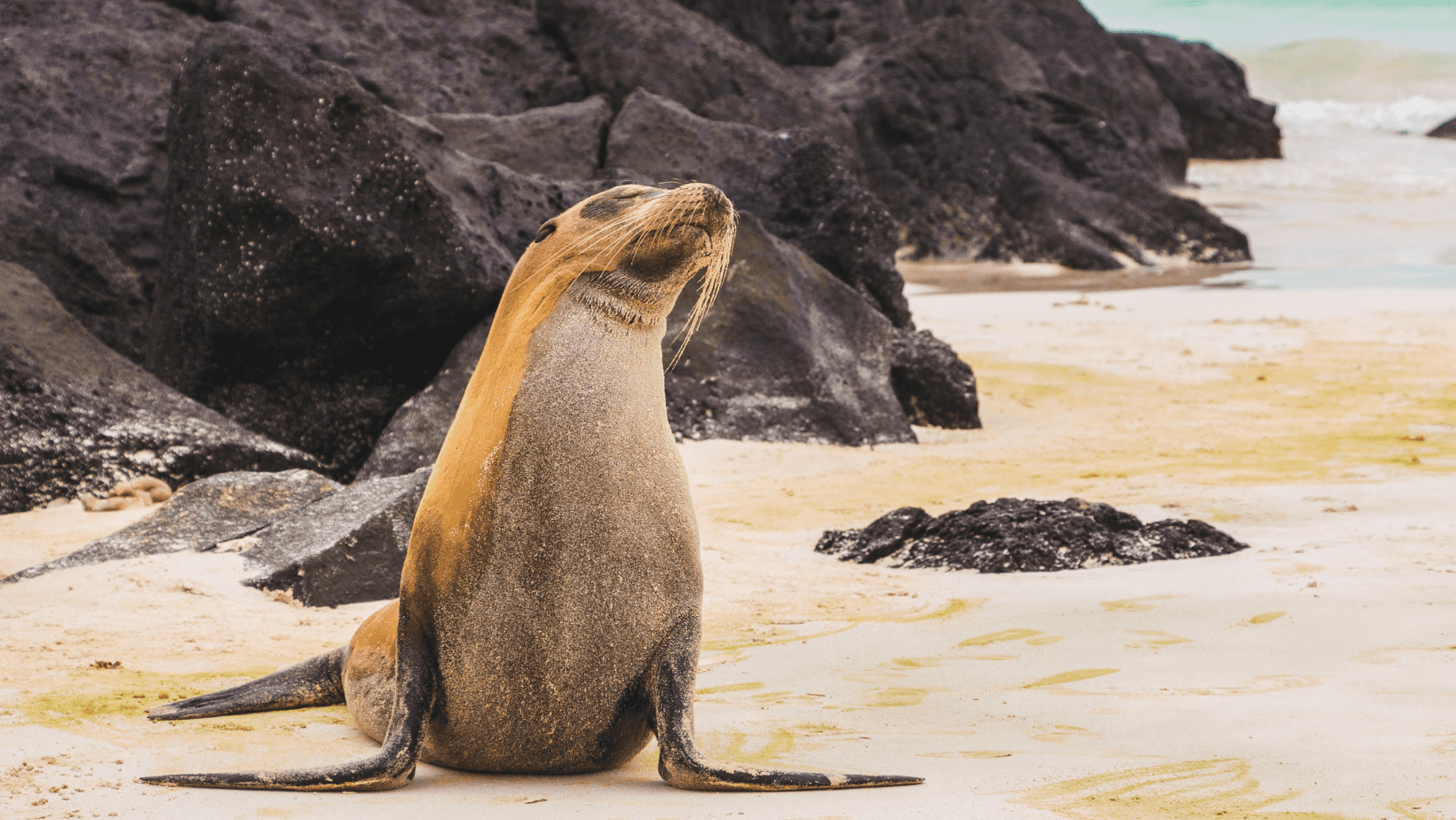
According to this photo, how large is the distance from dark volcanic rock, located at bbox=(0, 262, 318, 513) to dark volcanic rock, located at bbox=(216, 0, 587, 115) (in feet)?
20.2

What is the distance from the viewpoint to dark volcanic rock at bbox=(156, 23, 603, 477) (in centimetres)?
714

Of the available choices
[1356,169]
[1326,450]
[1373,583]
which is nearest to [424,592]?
[1373,583]

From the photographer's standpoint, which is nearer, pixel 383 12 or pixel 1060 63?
pixel 383 12

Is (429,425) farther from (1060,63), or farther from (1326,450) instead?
(1060,63)

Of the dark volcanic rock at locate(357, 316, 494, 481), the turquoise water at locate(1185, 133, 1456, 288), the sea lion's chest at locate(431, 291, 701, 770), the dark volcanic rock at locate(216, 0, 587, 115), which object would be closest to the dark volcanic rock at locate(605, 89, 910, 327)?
the dark volcanic rock at locate(357, 316, 494, 481)

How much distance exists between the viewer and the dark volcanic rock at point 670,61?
15203 millimetres

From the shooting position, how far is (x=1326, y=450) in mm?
7242

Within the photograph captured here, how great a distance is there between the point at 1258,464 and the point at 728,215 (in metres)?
4.99

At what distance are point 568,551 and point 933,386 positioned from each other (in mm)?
6524

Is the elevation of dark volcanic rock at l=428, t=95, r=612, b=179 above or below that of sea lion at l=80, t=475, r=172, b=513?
above

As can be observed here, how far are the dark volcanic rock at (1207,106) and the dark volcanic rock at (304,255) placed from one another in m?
31.7

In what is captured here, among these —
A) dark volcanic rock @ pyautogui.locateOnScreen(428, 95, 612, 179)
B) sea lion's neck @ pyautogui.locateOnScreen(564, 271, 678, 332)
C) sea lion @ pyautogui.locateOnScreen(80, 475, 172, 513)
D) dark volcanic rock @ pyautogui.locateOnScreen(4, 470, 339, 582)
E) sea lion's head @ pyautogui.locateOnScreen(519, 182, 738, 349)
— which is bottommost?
sea lion @ pyautogui.locateOnScreen(80, 475, 172, 513)

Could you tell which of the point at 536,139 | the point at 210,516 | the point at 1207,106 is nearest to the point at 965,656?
the point at 210,516

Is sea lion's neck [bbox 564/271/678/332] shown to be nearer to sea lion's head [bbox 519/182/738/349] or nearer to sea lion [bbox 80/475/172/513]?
sea lion's head [bbox 519/182/738/349]
